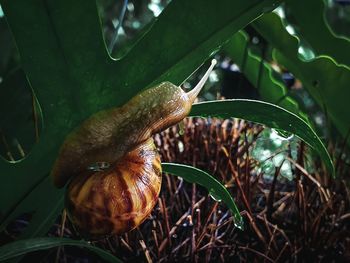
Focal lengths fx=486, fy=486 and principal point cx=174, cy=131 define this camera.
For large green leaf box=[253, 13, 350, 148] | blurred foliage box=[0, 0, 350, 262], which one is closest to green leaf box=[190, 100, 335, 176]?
blurred foliage box=[0, 0, 350, 262]

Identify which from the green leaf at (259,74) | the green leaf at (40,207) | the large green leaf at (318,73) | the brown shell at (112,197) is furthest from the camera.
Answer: the green leaf at (259,74)

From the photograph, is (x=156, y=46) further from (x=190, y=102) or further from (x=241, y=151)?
(x=241, y=151)

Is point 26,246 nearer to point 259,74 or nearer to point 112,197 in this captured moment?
point 112,197

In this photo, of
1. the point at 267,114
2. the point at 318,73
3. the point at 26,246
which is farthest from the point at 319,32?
the point at 26,246

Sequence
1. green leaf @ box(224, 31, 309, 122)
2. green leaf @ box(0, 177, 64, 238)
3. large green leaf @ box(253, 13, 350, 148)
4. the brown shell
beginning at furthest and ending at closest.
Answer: green leaf @ box(224, 31, 309, 122) → large green leaf @ box(253, 13, 350, 148) → green leaf @ box(0, 177, 64, 238) → the brown shell

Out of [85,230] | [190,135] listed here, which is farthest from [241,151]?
[85,230]

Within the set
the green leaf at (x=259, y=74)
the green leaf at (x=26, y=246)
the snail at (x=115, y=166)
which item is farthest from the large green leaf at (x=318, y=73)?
the green leaf at (x=26, y=246)

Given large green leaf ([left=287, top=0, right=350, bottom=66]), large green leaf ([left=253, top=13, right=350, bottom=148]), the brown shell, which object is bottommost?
the brown shell

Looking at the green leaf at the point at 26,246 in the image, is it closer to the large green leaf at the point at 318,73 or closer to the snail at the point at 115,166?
the snail at the point at 115,166

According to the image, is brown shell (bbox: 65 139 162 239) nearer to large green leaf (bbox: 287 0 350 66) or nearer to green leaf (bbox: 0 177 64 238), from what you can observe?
green leaf (bbox: 0 177 64 238)
